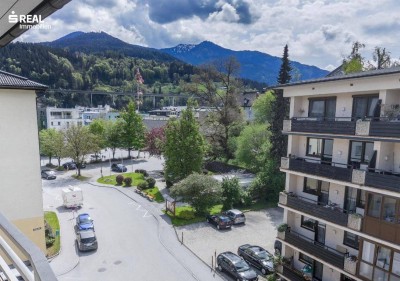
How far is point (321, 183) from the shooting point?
1413cm

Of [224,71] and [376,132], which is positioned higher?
[224,71]

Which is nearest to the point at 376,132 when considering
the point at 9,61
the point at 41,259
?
the point at 41,259

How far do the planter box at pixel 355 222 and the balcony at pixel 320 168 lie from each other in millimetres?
1450

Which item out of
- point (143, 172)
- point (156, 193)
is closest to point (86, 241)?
point (156, 193)

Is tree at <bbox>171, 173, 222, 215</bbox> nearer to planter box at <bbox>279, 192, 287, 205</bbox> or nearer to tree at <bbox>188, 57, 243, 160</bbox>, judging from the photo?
planter box at <bbox>279, 192, 287, 205</bbox>

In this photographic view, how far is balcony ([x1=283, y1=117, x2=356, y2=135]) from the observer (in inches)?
476

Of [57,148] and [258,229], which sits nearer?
[258,229]

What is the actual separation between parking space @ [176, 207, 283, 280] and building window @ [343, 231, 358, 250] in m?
6.74

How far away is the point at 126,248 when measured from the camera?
1894 centimetres

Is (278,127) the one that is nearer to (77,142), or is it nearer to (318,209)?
(318,209)

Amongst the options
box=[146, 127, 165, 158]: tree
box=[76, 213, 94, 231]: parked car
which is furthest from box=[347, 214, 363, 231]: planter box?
box=[146, 127, 165, 158]: tree

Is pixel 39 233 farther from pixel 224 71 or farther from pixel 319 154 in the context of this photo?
pixel 224 71

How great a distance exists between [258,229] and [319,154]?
9950 millimetres

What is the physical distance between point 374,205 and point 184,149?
2002 centimetres
